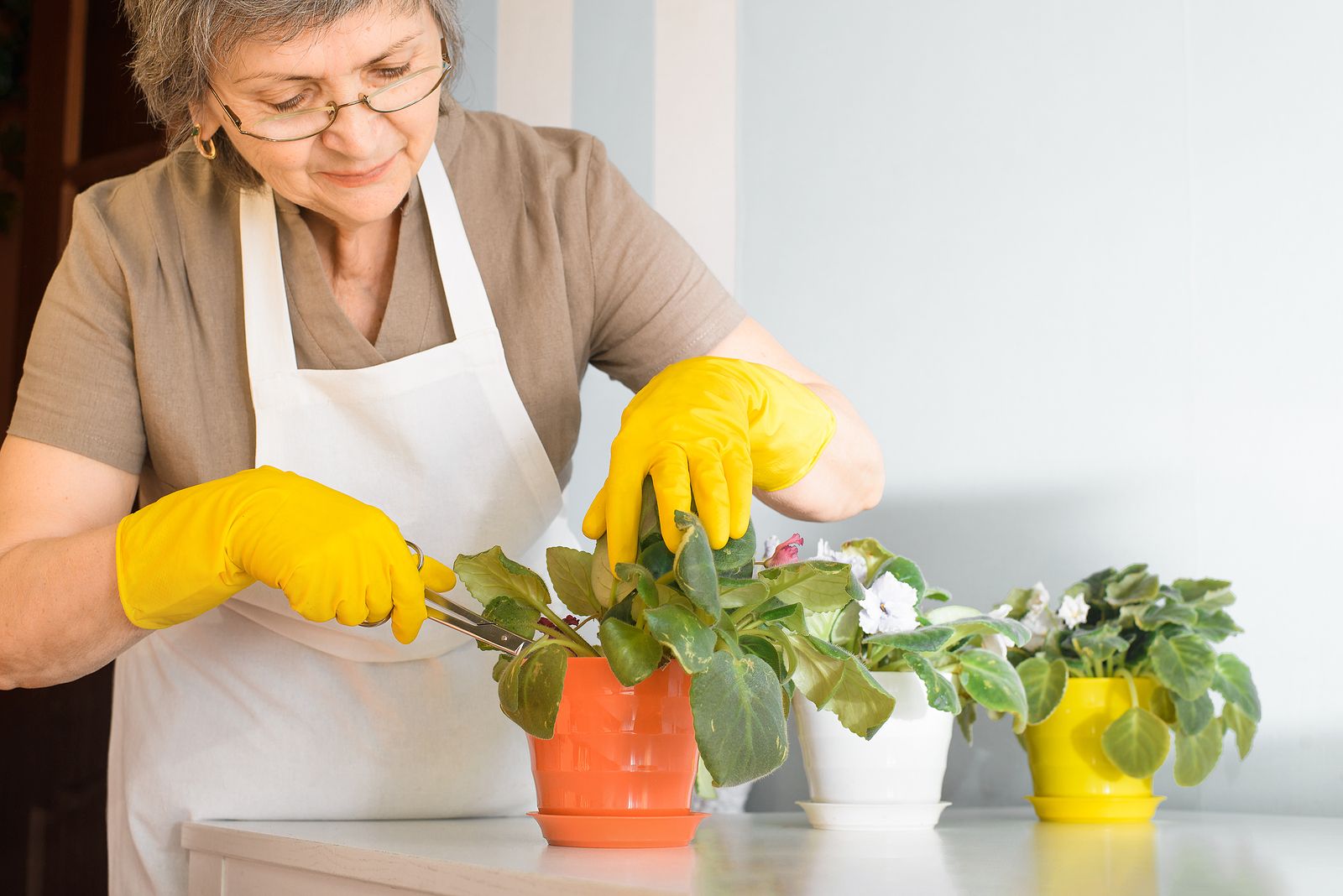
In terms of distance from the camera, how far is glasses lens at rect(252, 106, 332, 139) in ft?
3.26

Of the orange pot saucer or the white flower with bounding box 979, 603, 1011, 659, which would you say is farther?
the white flower with bounding box 979, 603, 1011, 659

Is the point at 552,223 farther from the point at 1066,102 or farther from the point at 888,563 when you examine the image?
the point at 1066,102

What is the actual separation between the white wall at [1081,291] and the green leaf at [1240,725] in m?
0.11

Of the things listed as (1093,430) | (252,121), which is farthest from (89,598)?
(1093,430)

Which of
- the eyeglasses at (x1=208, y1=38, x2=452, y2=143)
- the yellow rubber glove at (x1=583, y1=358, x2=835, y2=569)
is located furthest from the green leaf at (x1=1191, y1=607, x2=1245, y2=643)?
the eyeglasses at (x1=208, y1=38, x2=452, y2=143)

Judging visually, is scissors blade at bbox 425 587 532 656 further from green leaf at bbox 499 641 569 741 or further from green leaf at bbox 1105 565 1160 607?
green leaf at bbox 1105 565 1160 607

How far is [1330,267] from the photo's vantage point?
1190 mm

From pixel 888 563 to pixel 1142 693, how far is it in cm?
28

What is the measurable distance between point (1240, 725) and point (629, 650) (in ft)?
2.24

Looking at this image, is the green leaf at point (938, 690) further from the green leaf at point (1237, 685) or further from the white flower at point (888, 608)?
the green leaf at point (1237, 685)

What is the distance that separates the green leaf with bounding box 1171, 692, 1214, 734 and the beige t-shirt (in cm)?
52

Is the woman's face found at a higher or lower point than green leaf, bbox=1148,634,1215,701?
higher

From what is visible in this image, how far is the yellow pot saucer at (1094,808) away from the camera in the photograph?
106 cm

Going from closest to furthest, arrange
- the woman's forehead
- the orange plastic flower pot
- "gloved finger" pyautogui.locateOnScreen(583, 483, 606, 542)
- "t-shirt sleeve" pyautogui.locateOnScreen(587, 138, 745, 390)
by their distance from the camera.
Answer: the orange plastic flower pot, "gloved finger" pyautogui.locateOnScreen(583, 483, 606, 542), the woman's forehead, "t-shirt sleeve" pyautogui.locateOnScreen(587, 138, 745, 390)
